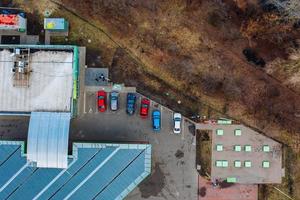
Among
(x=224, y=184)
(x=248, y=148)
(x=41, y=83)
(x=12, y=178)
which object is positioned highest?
(x=41, y=83)

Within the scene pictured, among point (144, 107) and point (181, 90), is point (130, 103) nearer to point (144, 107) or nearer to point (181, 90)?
point (144, 107)

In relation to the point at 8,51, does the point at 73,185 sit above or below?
below

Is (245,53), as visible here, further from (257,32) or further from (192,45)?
(192,45)

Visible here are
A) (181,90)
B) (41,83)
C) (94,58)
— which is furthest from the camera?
(94,58)

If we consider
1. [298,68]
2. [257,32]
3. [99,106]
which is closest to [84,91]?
[99,106]

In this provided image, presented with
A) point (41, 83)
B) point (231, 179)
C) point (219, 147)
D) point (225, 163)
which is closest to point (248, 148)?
point (225, 163)

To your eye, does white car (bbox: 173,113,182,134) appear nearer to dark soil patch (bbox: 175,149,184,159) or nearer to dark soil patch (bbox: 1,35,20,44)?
dark soil patch (bbox: 175,149,184,159)
